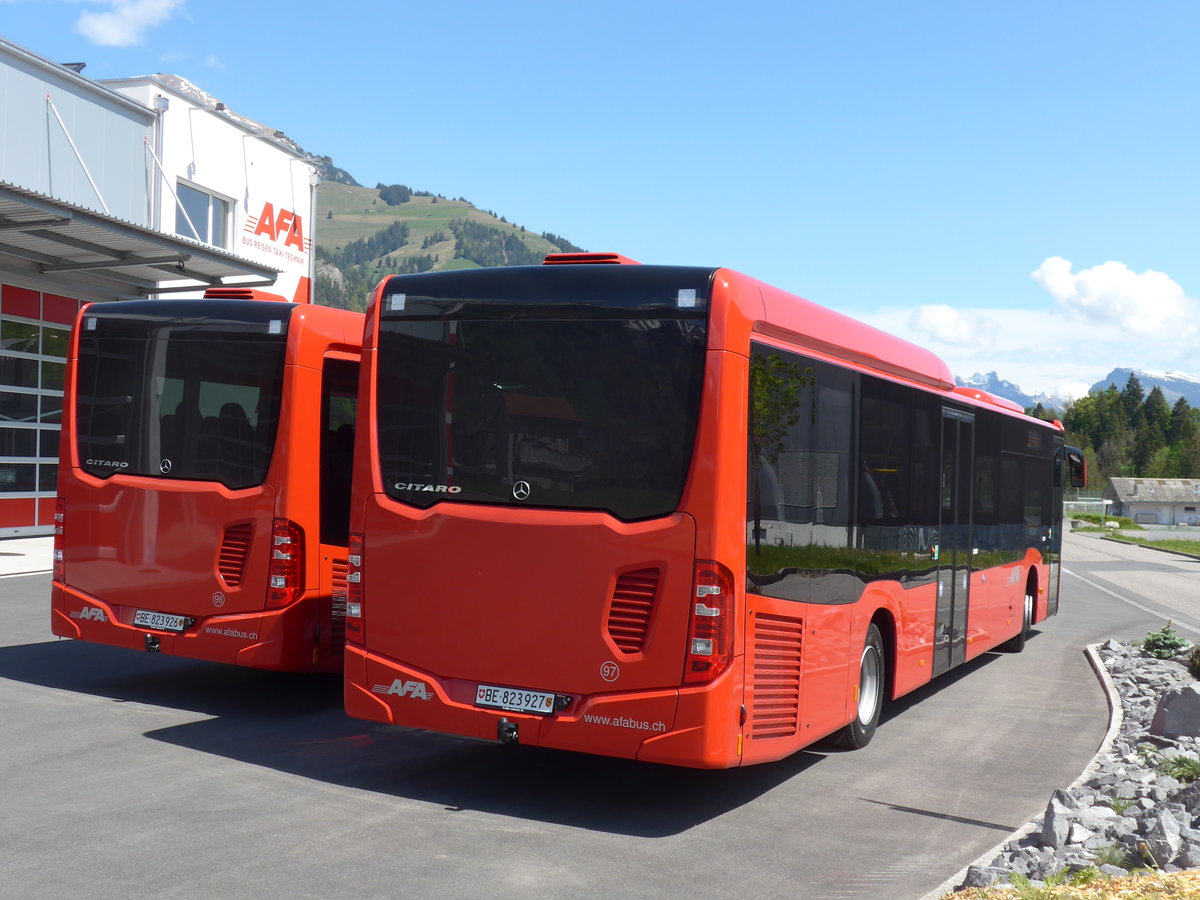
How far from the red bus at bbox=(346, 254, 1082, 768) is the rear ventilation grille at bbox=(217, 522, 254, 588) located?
1.75 m

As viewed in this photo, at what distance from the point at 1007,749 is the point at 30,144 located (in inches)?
902

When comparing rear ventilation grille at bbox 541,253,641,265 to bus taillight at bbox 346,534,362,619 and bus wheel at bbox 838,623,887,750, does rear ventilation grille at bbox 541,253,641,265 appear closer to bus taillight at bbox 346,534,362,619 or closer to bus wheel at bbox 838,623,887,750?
bus taillight at bbox 346,534,362,619

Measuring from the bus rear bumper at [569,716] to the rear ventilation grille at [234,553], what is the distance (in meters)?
1.87

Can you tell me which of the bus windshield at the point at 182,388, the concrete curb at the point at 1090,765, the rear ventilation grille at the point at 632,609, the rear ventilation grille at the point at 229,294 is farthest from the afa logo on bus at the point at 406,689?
the rear ventilation grille at the point at 229,294

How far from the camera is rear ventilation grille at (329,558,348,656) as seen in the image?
9.17m

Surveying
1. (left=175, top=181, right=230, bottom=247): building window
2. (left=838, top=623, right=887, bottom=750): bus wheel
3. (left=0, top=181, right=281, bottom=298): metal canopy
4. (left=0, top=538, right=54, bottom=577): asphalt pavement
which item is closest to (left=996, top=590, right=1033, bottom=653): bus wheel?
(left=838, top=623, right=887, bottom=750): bus wheel

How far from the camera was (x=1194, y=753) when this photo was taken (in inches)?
316

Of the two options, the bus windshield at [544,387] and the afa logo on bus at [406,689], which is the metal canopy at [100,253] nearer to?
the bus windshield at [544,387]

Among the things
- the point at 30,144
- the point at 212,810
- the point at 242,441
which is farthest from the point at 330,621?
the point at 30,144

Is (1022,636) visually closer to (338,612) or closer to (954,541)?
(954,541)

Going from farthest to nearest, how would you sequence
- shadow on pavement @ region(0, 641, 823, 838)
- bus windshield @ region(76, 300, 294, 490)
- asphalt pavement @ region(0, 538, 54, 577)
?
asphalt pavement @ region(0, 538, 54, 577)
bus windshield @ region(76, 300, 294, 490)
shadow on pavement @ region(0, 641, 823, 838)

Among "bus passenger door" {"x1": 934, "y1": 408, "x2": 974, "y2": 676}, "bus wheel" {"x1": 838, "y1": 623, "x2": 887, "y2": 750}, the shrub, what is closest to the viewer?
"bus wheel" {"x1": 838, "y1": 623, "x2": 887, "y2": 750}

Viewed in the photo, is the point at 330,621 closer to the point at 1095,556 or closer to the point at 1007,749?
the point at 1007,749

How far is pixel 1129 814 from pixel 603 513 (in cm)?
318
